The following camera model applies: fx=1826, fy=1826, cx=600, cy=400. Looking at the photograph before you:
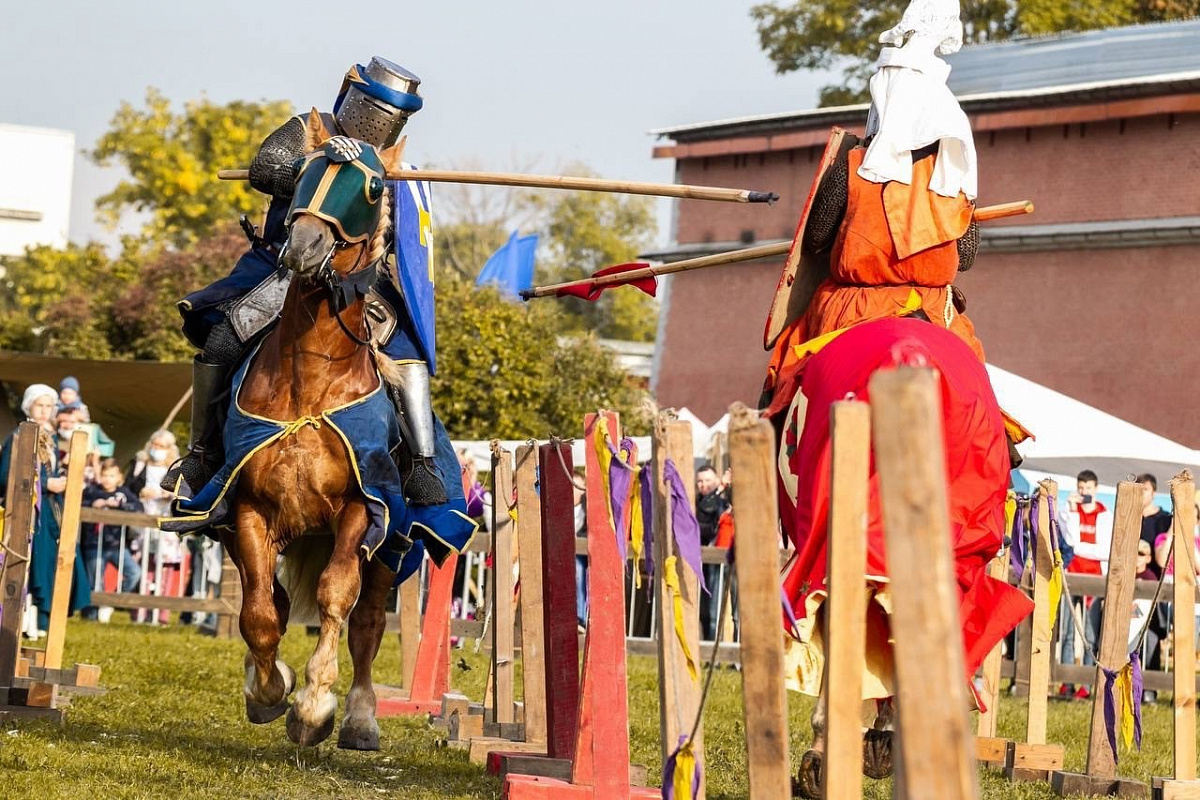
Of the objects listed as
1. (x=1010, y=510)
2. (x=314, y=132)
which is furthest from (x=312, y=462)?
(x=1010, y=510)

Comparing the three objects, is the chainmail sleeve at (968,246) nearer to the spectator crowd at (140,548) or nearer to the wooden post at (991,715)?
the wooden post at (991,715)

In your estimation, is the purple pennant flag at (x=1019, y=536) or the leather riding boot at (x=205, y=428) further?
the purple pennant flag at (x=1019, y=536)

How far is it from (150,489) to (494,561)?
9.42 metres

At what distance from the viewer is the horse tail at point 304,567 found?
8305 millimetres

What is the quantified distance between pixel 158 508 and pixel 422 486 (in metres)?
10.3

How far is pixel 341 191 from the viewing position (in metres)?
7.04

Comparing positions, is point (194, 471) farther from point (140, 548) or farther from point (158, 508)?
point (140, 548)

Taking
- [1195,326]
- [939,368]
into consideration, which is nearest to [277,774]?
[939,368]

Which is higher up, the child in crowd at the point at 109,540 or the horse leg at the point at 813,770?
the child in crowd at the point at 109,540

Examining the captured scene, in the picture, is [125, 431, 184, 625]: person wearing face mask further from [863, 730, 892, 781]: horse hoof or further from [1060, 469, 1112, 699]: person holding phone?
[863, 730, 892, 781]: horse hoof

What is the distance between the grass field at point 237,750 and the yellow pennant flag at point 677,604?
2.60m

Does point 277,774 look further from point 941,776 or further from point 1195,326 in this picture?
point 1195,326

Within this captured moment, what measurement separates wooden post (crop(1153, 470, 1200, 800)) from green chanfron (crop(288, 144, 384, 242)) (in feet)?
11.2

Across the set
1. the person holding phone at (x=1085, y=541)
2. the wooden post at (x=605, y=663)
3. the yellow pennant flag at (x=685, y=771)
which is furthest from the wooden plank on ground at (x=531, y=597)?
the person holding phone at (x=1085, y=541)
